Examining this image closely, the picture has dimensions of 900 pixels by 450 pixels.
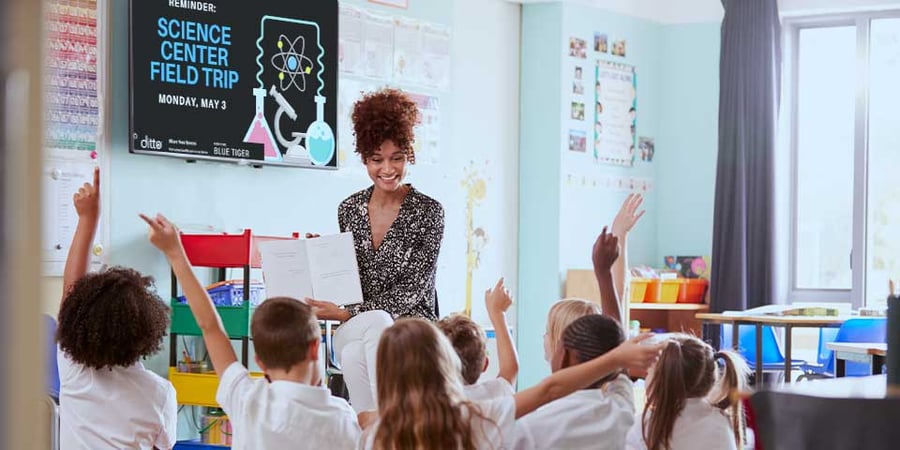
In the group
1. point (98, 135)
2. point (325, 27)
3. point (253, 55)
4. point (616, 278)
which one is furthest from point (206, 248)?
point (616, 278)

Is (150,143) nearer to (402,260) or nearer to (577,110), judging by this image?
(402,260)

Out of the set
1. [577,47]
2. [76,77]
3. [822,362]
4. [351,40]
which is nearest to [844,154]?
[822,362]

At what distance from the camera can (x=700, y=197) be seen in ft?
26.1

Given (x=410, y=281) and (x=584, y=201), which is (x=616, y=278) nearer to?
(x=410, y=281)

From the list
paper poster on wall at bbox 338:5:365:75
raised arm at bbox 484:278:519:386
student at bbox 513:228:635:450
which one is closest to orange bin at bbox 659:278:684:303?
paper poster on wall at bbox 338:5:365:75

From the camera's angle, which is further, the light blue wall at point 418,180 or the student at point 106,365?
the light blue wall at point 418,180

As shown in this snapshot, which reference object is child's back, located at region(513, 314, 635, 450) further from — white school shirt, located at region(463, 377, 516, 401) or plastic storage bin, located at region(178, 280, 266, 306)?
plastic storage bin, located at region(178, 280, 266, 306)

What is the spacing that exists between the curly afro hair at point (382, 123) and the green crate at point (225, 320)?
58.0 inches

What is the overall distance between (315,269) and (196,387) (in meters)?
1.65

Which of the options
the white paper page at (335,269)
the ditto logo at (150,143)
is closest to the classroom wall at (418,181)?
the ditto logo at (150,143)

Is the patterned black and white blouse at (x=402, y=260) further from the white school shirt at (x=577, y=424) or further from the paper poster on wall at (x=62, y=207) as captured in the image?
the paper poster on wall at (x=62, y=207)

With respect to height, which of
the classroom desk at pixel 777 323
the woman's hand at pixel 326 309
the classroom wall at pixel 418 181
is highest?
the classroom wall at pixel 418 181

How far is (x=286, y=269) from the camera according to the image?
134 inches

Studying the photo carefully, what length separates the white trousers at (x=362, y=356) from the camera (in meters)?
3.24
